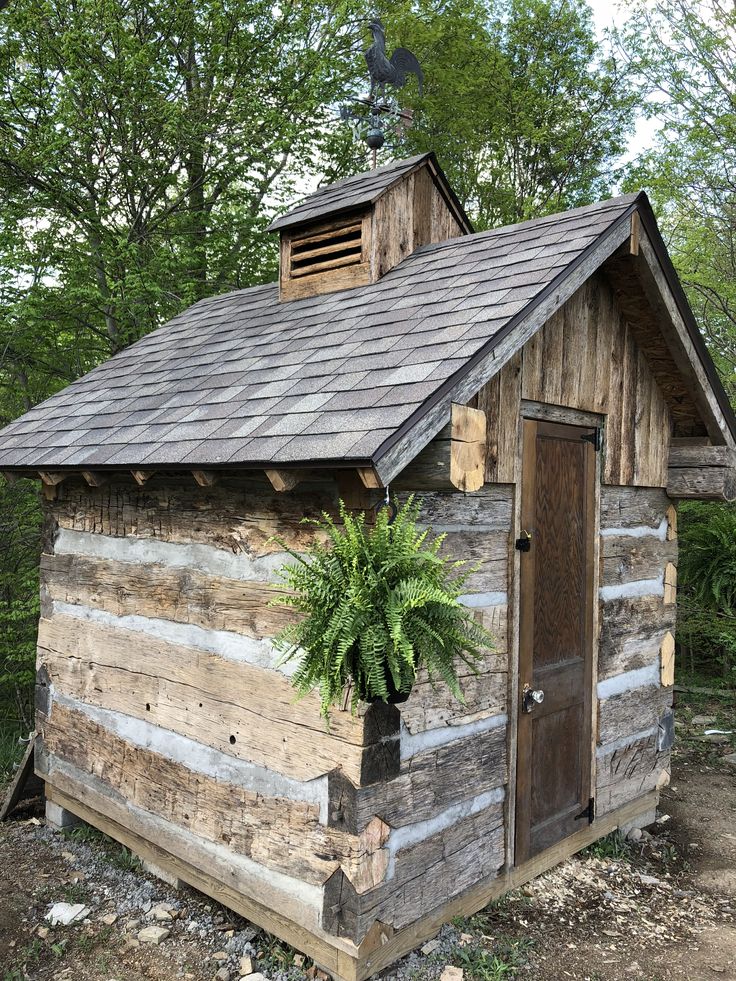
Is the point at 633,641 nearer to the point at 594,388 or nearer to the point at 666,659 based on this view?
the point at 666,659

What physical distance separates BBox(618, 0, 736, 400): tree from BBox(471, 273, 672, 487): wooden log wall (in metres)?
5.45

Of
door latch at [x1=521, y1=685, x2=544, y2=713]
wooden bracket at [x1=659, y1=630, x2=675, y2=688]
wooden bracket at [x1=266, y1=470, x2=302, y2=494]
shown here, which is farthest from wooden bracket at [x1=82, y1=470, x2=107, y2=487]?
wooden bracket at [x1=659, y1=630, x2=675, y2=688]

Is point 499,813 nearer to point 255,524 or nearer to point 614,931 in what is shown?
point 614,931

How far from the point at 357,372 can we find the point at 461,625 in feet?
4.88

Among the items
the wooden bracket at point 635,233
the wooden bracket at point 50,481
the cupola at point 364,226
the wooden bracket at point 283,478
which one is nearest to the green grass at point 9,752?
the wooden bracket at point 50,481

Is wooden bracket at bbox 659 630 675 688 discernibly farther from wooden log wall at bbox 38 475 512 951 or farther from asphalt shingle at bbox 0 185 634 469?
asphalt shingle at bbox 0 185 634 469

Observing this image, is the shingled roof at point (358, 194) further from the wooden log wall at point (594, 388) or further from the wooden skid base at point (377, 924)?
the wooden skid base at point (377, 924)

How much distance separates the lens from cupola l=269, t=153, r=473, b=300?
573 centimetres

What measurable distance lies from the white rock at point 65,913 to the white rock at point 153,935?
0.47 meters

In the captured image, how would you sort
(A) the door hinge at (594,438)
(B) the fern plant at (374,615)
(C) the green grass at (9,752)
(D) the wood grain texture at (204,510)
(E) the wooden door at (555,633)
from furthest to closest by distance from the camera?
(C) the green grass at (9,752), (A) the door hinge at (594,438), (E) the wooden door at (555,633), (D) the wood grain texture at (204,510), (B) the fern plant at (374,615)

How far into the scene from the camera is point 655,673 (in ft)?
19.4

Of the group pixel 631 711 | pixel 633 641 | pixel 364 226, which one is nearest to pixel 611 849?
pixel 631 711

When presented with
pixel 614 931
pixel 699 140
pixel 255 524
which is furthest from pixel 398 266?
pixel 699 140

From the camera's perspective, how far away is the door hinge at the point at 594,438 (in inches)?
198
